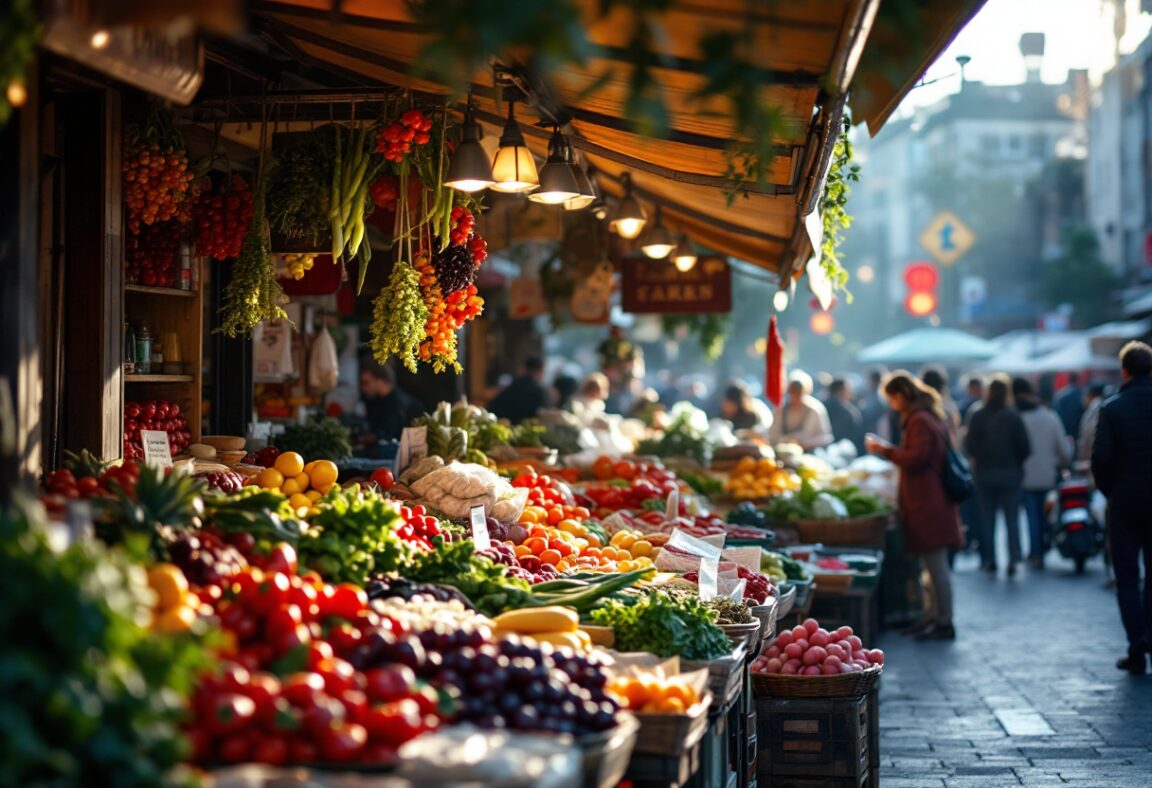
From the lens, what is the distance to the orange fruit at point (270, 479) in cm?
619

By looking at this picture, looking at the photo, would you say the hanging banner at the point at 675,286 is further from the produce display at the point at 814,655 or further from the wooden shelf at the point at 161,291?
the produce display at the point at 814,655

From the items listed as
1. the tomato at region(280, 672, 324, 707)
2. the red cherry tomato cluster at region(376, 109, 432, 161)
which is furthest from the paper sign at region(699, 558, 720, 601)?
the tomato at region(280, 672, 324, 707)

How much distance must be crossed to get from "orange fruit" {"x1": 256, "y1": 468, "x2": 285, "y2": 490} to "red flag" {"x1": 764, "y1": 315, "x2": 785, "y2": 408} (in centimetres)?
784

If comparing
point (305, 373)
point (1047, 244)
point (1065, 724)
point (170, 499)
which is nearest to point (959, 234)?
point (305, 373)

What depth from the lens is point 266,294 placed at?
6.56 metres

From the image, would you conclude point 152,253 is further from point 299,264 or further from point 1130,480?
point 1130,480

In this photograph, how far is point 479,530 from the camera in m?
6.34

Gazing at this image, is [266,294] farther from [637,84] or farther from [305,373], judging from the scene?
[305,373]

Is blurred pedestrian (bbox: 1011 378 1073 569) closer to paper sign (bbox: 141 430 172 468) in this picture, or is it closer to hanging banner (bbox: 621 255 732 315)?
hanging banner (bbox: 621 255 732 315)

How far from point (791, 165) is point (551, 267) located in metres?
7.29

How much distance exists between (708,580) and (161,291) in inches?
137

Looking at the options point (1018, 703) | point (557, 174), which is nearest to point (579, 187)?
point (557, 174)

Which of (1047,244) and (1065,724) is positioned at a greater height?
(1047,244)

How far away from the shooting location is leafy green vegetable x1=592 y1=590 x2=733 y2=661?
499 centimetres
